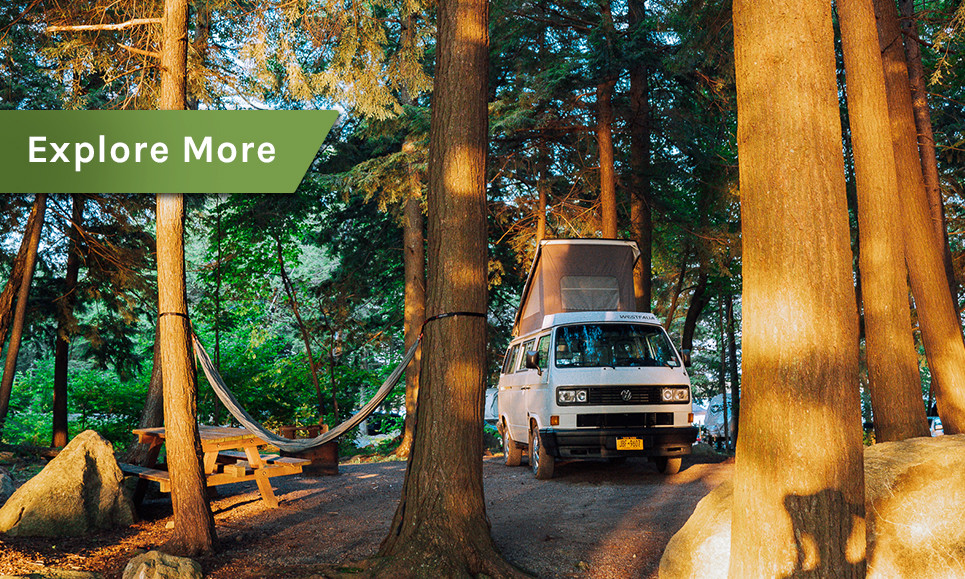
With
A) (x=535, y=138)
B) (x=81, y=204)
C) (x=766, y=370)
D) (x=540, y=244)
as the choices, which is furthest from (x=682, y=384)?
(x=81, y=204)

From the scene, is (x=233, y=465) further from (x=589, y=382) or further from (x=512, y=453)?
(x=512, y=453)

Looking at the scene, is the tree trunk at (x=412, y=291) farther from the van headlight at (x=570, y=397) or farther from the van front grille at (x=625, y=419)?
the van front grille at (x=625, y=419)

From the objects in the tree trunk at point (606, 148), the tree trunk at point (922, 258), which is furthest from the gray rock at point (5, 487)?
the tree trunk at point (606, 148)

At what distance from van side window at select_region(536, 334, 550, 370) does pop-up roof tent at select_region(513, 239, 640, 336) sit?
0.74 m

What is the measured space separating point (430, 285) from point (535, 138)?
13.1 metres

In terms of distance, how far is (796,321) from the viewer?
12.7 ft

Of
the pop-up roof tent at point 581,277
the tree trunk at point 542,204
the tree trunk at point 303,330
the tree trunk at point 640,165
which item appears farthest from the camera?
the tree trunk at point 303,330

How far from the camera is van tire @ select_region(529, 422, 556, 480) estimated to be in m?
11.3

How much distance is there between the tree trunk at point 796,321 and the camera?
3828 mm

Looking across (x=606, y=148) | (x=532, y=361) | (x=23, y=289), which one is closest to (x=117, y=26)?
(x=532, y=361)

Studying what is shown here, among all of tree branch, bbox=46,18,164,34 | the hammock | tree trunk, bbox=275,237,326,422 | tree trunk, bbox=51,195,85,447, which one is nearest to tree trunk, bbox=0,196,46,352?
tree trunk, bbox=51,195,85,447

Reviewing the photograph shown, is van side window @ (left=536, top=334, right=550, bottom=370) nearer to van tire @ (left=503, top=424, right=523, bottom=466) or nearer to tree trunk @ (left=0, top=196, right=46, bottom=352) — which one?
van tire @ (left=503, top=424, right=523, bottom=466)

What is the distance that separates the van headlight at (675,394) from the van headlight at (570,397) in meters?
1.21

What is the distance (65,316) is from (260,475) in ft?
37.3
